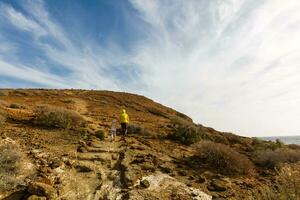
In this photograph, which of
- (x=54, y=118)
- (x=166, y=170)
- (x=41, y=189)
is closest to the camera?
(x=41, y=189)

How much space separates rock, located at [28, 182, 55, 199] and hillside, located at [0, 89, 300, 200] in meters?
0.02

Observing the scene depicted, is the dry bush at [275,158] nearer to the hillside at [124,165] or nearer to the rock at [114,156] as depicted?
the hillside at [124,165]

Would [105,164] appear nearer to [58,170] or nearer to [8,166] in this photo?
[58,170]

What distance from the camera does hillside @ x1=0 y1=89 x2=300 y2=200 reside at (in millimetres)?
8359

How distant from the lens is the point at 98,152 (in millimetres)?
11688

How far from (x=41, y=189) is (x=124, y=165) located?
3.10 metres

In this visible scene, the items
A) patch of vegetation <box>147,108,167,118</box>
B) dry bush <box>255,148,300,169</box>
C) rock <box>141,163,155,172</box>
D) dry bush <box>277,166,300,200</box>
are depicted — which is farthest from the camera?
patch of vegetation <box>147,108,167,118</box>

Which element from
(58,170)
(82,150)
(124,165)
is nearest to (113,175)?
(124,165)

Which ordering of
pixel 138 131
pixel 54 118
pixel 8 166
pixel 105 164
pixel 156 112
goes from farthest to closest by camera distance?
1. pixel 156 112
2. pixel 138 131
3. pixel 54 118
4. pixel 105 164
5. pixel 8 166

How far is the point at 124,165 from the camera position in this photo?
1039 cm

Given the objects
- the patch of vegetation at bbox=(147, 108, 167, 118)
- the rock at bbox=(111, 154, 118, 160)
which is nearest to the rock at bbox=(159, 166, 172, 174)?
the rock at bbox=(111, 154, 118, 160)

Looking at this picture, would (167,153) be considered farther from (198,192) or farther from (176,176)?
(198,192)

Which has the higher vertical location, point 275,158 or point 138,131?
point 138,131

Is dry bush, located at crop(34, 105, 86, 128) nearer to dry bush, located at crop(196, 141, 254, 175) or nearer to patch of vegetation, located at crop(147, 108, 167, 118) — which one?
dry bush, located at crop(196, 141, 254, 175)
